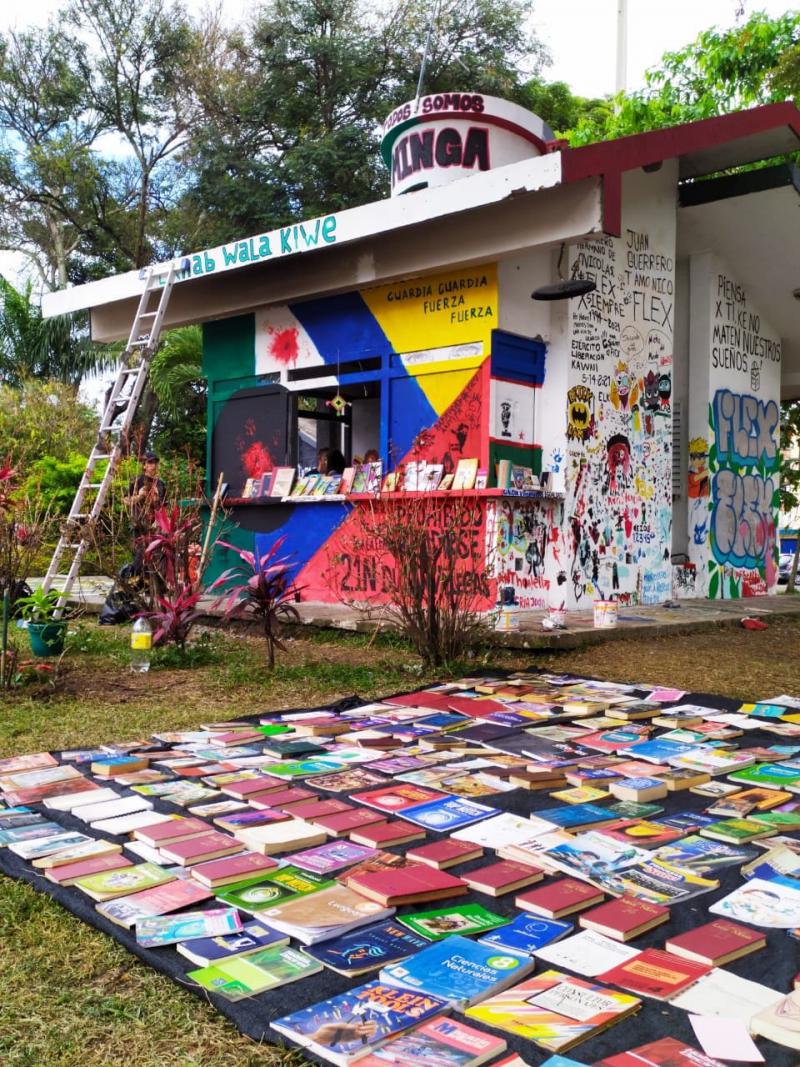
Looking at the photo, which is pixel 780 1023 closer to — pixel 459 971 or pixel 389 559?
pixel 459 971

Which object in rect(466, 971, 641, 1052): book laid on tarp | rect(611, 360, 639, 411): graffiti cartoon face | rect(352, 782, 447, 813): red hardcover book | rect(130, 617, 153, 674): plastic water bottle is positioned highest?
rect(611, 360, 639, 411): graffiti cartoon face

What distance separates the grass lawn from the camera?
6.61ft

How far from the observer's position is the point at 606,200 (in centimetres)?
711

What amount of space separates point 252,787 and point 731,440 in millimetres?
8956

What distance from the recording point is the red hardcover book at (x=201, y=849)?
114 inches

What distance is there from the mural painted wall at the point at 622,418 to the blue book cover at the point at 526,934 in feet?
20.2

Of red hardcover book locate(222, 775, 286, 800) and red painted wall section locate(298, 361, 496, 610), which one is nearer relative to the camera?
red hardcover book locate(222, 775, 286, 800)

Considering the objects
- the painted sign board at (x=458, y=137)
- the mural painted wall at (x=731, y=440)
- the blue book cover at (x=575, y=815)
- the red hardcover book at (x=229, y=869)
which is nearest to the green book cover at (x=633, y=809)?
the blue book cover at (x=575, y=815)

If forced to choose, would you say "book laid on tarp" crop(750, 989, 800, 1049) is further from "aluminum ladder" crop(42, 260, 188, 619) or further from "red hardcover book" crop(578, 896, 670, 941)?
"aluminum ladder" crop(42, 260, 188, 619)

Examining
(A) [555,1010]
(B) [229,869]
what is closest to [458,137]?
(B) [229,869]

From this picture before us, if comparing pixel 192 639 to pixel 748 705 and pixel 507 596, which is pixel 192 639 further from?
pixel 748 705

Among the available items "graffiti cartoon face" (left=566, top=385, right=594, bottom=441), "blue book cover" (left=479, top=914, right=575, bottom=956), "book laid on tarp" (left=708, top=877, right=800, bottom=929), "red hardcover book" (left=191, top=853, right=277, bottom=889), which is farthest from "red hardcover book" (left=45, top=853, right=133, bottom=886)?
"graffiti cartoon face" (left=566, top=385, right=594, bottom=441)

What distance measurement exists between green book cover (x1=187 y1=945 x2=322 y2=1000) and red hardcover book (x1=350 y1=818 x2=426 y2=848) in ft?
2.55

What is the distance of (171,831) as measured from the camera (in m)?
3.12
